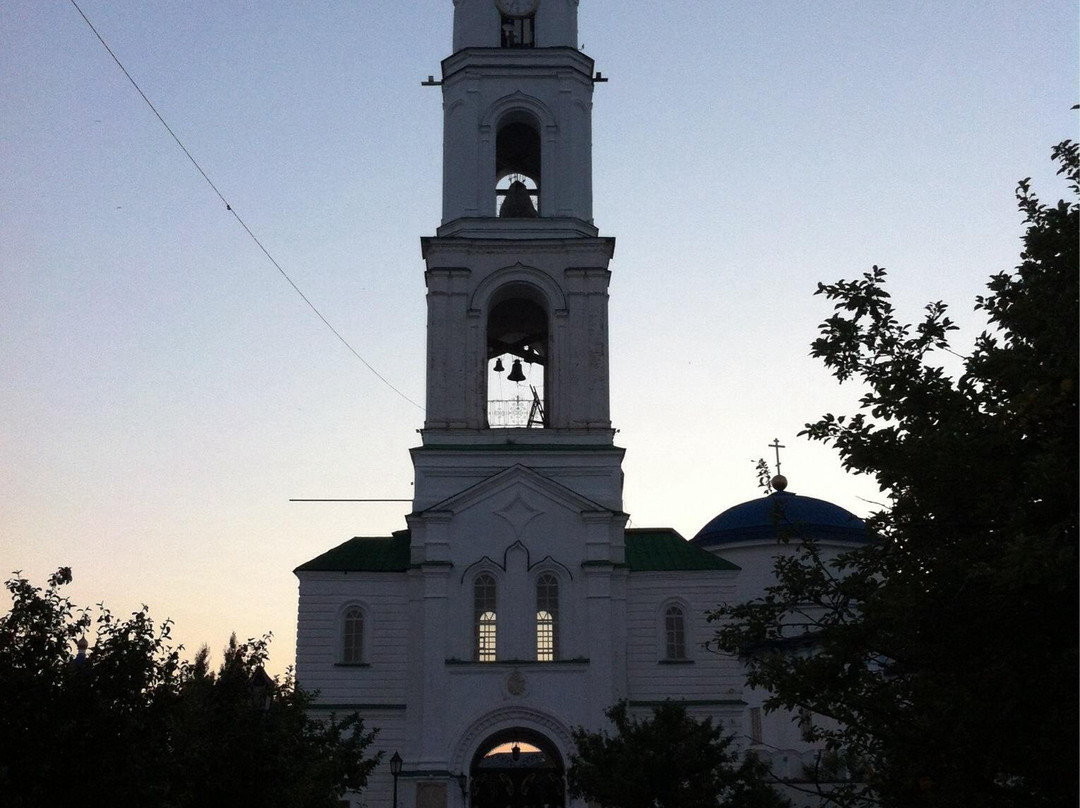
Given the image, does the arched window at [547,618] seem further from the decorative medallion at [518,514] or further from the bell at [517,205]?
the bell at [517,205]

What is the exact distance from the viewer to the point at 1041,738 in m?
11.0

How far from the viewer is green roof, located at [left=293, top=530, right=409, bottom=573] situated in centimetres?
3278

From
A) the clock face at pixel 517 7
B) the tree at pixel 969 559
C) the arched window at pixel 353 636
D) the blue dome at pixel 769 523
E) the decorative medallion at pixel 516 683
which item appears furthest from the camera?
the blue dome at pixel 769 523

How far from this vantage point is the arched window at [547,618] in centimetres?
3166

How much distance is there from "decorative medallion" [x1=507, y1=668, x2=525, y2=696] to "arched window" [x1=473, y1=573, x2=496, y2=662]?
0.68 meters

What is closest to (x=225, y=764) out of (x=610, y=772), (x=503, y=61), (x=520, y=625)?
(x=610, y=772)

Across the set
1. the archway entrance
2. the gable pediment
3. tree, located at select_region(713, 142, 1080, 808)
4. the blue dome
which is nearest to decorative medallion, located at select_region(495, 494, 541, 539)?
the gable pediment

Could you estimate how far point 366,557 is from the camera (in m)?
33.4

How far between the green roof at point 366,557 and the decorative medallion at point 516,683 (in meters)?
3.99

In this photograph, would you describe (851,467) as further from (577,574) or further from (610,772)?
(577,574)

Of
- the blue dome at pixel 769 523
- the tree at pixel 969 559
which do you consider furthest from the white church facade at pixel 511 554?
the tree at pixel 969 559

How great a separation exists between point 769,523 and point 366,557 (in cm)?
1686

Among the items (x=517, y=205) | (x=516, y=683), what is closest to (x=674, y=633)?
(x=516, y=683)

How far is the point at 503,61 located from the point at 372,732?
724 inches
